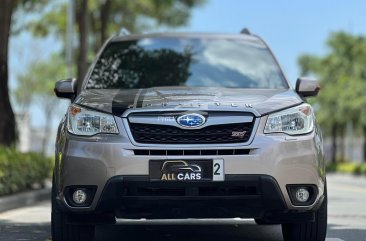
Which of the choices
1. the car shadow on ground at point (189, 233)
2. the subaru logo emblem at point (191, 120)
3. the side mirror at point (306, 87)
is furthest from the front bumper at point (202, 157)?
the car shadow on ground at point (189, 233)

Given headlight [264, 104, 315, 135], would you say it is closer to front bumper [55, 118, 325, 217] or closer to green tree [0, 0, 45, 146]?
front bumper [55, 118, 325, 217]

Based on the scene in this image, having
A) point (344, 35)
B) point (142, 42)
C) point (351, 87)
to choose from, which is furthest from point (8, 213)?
point (344, 35)

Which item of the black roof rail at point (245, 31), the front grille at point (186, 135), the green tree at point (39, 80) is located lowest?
the green tree at point (39, 80)

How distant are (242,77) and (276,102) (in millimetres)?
1424

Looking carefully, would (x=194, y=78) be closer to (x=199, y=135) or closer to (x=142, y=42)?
(x=142, y=42)

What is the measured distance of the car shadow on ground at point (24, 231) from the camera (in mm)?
6809

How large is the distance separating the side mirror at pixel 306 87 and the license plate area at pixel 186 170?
1398 millimetres

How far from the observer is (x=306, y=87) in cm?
584

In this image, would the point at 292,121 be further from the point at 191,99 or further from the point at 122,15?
the point at 122,15

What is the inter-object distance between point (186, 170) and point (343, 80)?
41.4 m

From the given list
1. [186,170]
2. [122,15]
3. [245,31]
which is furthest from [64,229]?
[122,15]

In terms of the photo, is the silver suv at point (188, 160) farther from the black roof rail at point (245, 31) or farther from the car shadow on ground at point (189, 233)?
the black roof rail at point (245, 31)

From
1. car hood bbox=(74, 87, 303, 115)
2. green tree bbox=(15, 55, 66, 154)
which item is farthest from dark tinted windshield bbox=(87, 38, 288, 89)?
green tree bbox=(15, 55, 66, 154)

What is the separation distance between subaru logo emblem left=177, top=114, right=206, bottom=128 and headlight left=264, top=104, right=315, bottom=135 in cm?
48
